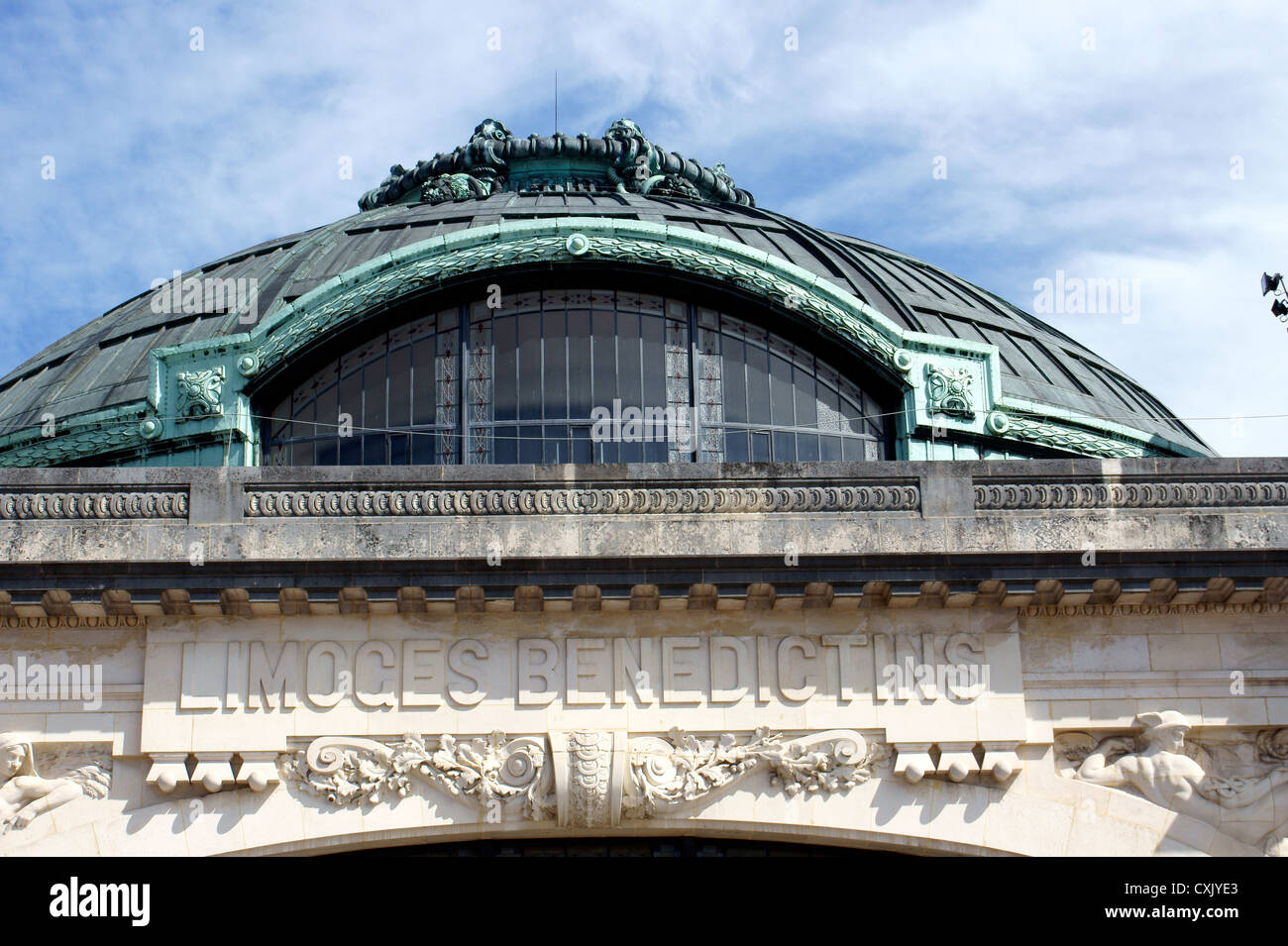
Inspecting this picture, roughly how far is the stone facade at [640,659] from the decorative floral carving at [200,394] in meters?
5.69

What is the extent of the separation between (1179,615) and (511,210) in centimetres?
1352

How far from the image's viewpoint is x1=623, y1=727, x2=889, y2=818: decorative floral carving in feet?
52.5

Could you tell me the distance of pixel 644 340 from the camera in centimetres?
2208

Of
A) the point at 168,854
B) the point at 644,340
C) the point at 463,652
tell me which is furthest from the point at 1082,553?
the point at 168,854

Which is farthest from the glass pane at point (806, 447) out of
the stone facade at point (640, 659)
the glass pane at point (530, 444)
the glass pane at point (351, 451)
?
the glass pane at point (351, 451)

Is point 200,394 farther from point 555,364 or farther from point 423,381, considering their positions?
point 555,364

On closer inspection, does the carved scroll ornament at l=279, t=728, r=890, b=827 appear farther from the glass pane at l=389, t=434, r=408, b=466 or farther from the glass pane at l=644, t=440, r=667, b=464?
the glass pane at l=389, t=434, r=408, b=466

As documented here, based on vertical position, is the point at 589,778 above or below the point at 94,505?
below

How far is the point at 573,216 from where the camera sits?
927 inches

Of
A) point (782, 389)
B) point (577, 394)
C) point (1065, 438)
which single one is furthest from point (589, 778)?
point (1065, 438)

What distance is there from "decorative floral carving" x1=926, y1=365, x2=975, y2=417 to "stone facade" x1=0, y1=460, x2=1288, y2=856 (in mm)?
5652

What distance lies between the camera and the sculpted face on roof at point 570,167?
30.4 metres

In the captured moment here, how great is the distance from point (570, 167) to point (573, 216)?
752 cm
